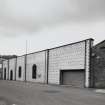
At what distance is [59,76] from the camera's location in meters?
37.2

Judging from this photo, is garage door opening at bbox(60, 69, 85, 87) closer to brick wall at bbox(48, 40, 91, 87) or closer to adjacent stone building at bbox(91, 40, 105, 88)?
brick wall at bbox(48, 40, 91, 87)

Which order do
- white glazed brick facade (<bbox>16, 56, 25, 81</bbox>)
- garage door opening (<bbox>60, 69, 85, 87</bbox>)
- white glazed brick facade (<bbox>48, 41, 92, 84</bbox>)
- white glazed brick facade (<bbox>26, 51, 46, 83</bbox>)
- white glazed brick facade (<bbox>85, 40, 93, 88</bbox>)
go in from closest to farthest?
white glazed brick facade (<bbox>85, 40, 93, 88</bbox>), garage door opening (<bbox>60, 69, 85, 87</bbox>), white glazed brick facade (<bbox>48, 41, 92, 84</bbox>), white glazed brick facade (<bbox>26, 51, 46, 83</bbox>), white glazed brick facade (<bbox>16, 56, 25, 81</bbox>)

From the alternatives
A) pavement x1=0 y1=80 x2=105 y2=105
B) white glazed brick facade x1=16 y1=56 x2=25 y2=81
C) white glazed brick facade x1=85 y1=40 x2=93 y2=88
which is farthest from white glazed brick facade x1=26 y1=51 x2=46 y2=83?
pavement x1=0 y1=80 x2=105 y2=105

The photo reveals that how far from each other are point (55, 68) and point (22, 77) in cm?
1705

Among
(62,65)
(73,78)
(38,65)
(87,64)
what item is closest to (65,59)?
(62,65)

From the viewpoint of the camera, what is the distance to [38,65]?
45625mm

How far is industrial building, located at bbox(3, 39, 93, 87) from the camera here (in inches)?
1215

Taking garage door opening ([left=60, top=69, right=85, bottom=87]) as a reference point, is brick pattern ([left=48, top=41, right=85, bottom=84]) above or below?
above

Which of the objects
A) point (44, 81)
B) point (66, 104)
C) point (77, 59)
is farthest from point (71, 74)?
point (66, 104)

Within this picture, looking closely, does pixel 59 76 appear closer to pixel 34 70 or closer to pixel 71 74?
pixel 71 74

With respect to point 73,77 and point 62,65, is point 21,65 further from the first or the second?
point 73,77

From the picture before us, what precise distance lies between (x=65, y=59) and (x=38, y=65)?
1104 cm

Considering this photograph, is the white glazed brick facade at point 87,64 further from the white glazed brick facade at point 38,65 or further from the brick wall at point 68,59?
the white glazed brick facade at point 38,65

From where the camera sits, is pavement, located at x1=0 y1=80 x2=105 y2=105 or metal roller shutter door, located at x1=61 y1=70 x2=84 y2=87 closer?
pavement, located at x1=0 y1=80 x2=105 y2=105
